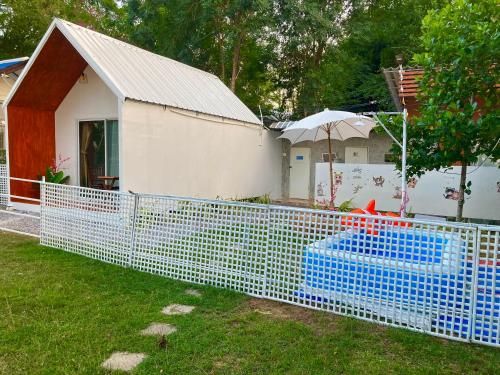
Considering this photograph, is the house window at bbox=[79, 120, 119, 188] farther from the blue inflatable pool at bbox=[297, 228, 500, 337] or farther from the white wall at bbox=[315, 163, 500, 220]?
the blue inflatable pool at bbox=[297, 228, 500, 337]

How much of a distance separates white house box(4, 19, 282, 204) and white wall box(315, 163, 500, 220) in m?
3.32

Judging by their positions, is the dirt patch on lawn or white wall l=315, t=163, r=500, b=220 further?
white wall l=315, t=163, r=500, b=220

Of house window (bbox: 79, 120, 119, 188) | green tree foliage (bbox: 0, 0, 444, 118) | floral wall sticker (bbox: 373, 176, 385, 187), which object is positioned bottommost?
floral wall sticker (bbox: 373, 176, 385, 187)

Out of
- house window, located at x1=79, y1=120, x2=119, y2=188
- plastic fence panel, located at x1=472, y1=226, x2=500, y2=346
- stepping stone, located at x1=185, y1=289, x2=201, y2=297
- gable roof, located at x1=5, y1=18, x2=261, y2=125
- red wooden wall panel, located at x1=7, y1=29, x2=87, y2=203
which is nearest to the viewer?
plastic fence panel, located at x1=472, y1=226, x2=500, y2=346

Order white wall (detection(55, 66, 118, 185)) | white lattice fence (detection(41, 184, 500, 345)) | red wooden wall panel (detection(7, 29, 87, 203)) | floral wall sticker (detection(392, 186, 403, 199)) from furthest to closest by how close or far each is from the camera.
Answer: floral wall sticker (detection(392, 186, 403, 199)), white wall (detection(55, 66, 118, 185)), red wooden wall panel (detection(7, 29, 87, 203)), white lattice fence (detection(41, 184, 500, 345))

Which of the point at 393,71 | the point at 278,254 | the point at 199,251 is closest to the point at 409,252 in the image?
the point at 278,254

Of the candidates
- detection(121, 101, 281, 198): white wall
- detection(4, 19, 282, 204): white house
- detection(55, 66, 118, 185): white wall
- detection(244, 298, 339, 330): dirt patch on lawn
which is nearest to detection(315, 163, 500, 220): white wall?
detection(121, 101, 281, 198): white wall

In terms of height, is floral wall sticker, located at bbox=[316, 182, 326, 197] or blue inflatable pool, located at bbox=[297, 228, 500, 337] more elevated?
floral wall sticker, located at bbox=[316, 182, 326, 197]

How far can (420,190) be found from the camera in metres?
9.92

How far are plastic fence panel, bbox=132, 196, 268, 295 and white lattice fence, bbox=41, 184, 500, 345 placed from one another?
12 mm

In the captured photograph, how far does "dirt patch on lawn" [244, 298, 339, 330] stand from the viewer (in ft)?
12.2

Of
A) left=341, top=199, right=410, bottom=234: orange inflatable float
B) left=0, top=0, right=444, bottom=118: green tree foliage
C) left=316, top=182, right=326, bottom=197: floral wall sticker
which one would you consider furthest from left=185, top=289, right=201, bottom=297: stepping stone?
left=0, top=0, right=444, bottom=118: green tree foliage

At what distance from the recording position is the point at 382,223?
3768 millimetres

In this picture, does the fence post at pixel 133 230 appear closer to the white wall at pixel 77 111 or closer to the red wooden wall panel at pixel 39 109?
the white wall at pixel 77 111
